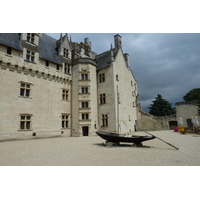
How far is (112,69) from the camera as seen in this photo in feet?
74.1

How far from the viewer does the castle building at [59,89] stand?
16.5 meters

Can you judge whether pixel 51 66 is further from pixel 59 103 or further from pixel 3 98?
pixel 3 98

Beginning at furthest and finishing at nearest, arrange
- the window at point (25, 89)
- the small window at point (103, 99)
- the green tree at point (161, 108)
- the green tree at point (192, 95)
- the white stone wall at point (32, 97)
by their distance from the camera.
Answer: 1. the green tree at point (161, 108)
2. the green tree at point (192, 95)
3. the small window at point (103, 99)
4. the window at point (25, 89)
5. the white stone wall at point (32, 97)

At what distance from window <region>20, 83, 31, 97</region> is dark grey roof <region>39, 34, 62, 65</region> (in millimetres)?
4859

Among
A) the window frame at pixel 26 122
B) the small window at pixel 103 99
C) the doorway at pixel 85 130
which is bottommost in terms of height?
the doorway at pixel 85 130

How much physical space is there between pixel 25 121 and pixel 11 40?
10769mm

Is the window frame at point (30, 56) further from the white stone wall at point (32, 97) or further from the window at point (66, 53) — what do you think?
the window at point (66, 53)

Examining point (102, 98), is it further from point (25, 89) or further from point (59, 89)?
point (25, 89)

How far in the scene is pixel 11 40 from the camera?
17484 millimetres

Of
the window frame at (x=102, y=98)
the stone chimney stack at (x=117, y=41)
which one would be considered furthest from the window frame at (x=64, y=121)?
the stone chimney stack at (x=117, y=41)

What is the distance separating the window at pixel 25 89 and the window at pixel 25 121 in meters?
2.74

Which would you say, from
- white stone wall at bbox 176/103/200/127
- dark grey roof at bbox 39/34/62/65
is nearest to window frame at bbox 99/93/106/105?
dark grey roof at bbox 39/34/62/65

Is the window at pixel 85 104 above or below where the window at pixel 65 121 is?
above

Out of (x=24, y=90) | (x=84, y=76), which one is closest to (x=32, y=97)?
(x=24, y=90)
